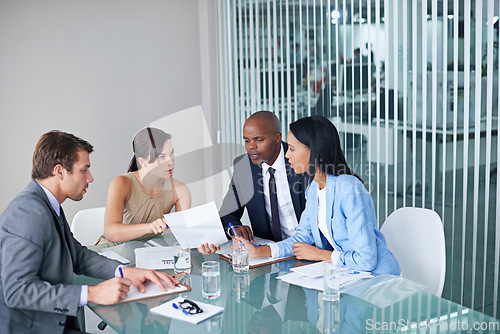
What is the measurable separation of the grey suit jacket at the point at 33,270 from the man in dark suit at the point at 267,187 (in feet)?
3.96

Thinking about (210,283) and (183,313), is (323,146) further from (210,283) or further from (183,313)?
(183,313)

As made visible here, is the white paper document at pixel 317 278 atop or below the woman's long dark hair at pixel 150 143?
below

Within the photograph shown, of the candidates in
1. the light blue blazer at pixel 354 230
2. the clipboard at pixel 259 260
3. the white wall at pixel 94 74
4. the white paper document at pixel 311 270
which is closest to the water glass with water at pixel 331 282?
the white paper document at pixel 311 270

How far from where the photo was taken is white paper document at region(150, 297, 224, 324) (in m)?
1.83

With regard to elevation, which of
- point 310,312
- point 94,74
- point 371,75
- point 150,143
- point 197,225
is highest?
point 94,74

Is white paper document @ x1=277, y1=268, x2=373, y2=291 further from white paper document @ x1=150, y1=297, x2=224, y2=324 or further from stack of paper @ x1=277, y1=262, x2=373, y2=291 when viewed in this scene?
white paper document @ x1=150, y1=297, x2=224, y2=324

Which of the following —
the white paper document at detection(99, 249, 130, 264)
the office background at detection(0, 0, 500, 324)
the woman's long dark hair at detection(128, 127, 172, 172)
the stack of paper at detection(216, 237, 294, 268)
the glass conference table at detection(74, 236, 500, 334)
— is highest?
the office background at detection(0, 0, 500, 324)

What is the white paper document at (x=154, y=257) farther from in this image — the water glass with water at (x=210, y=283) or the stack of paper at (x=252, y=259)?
the water glass with water at (x=210, y=283)

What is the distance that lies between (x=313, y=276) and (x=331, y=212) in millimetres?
356

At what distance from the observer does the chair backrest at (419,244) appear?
250 centimetres

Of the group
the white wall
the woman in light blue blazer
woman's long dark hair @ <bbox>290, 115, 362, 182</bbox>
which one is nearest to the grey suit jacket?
the woman in light blue blazer

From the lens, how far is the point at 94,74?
14.7 feet

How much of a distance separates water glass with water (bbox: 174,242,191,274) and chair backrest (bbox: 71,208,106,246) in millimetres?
1061

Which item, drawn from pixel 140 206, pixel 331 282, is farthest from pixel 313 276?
pixel 140 206
